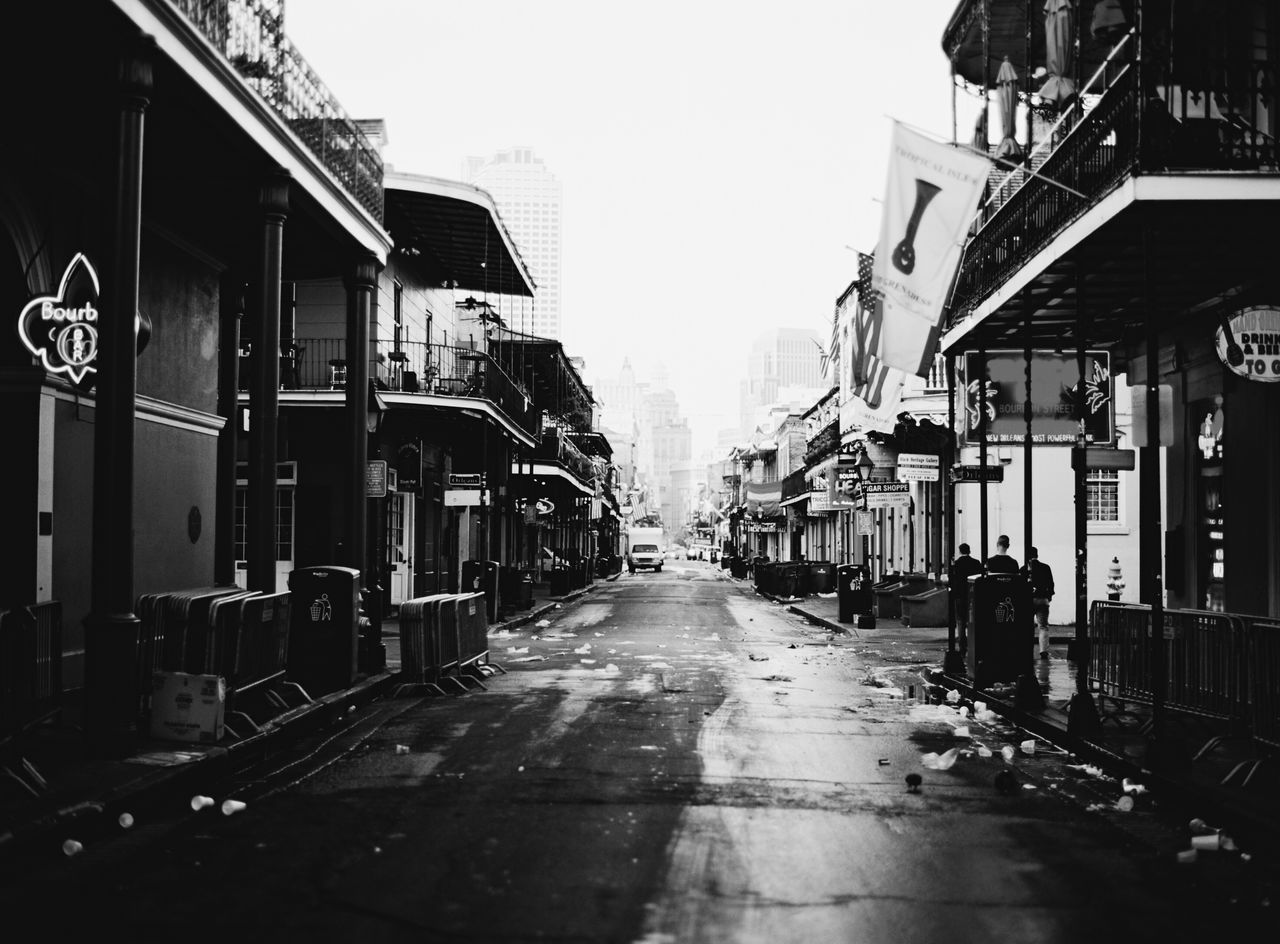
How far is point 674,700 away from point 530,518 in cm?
3043

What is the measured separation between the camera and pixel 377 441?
95.2 ft

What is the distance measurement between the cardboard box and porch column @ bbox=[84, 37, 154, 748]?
506 mm

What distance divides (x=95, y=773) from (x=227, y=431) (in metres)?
7.79

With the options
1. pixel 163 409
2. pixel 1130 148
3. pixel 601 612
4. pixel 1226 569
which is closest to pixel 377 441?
pixel 601 612

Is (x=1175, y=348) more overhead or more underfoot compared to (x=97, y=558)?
more overhead

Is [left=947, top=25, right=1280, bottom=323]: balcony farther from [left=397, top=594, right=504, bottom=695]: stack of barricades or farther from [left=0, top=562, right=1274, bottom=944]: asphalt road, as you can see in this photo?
[left=397, top=594, right=504, bottom=695]: stack of barricades

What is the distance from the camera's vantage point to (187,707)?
9.57 m

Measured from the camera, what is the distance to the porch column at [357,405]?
15.3 metres

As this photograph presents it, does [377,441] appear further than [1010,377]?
Yes

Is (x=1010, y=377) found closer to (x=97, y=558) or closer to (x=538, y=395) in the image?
(x=97, y=558)

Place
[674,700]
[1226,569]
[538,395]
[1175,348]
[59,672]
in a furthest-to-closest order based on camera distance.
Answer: [538,395], [1175,348], [1226,569], [674,700], [59,672]

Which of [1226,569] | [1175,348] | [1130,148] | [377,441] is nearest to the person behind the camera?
[1130,148]

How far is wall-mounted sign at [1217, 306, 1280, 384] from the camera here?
11219 mm

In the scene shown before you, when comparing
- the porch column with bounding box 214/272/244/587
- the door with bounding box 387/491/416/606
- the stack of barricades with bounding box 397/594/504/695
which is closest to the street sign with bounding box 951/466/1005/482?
the stack of barricades with bounding box 397/594/504/695
